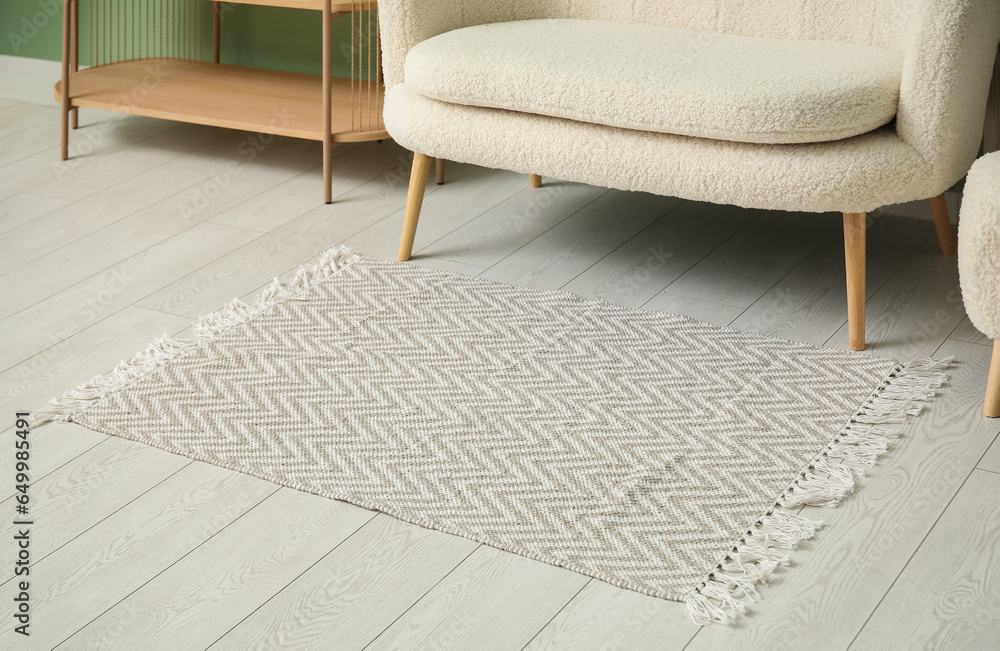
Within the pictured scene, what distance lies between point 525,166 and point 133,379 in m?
0.77

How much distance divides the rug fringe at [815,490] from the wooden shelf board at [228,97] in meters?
1.30

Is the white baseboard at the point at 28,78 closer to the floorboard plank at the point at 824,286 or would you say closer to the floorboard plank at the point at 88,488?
the floorboard plank at the point at 88,488

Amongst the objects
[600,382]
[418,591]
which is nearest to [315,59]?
[600,382]

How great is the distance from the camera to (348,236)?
7.19 ft

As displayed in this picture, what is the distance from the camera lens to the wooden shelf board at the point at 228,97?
2.42m

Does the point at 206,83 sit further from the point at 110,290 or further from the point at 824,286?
the point at 824,286

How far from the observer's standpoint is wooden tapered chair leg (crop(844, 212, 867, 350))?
1706mm

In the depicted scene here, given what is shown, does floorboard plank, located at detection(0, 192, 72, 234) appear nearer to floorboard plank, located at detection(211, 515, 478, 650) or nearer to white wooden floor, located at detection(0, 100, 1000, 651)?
white wooden floor, located at detection(0, 100, 1000, 651)

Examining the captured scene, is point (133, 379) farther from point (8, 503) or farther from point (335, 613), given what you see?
point (335, 613)

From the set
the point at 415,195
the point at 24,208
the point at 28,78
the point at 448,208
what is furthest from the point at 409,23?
the point at 28,78

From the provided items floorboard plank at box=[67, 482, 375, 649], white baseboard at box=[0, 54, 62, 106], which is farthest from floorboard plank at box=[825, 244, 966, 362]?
white baseboard at box=[0, 54, 62, 106]

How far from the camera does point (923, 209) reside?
2.29 meters

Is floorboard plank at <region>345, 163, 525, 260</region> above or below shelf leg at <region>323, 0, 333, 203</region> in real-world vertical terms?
below

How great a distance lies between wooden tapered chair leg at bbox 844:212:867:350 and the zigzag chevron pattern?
49 mm
